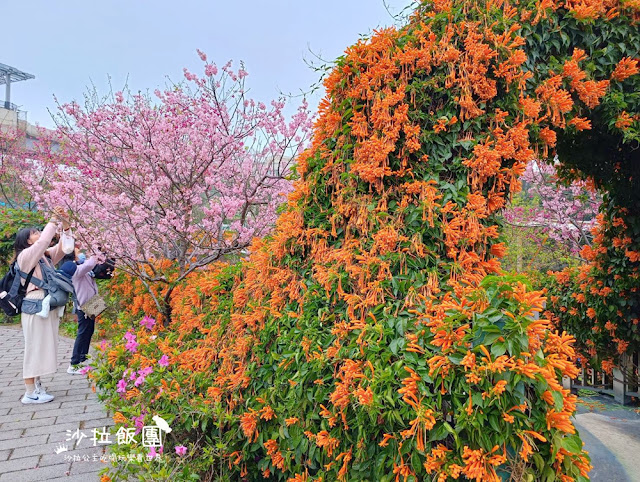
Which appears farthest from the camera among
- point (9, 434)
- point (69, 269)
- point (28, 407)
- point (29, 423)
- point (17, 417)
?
point (69, 269)

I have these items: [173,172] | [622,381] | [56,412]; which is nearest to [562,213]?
[622,381]

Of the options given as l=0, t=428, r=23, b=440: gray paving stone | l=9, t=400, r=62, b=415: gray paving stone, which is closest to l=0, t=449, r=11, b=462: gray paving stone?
l=0, t=428, r=23, b=440: gray paving stone

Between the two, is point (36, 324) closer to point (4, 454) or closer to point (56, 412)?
point (56, 412)

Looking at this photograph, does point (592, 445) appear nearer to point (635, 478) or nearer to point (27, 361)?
point (635, 478)

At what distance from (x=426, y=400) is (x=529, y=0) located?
8.20 ft

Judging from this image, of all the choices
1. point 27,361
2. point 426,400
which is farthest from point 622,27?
point 27,361

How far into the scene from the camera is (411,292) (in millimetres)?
1987

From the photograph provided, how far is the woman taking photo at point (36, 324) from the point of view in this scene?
3.98 metres

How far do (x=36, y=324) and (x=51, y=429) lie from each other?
1090mm

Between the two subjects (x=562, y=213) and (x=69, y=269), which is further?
(x=562, y=213)

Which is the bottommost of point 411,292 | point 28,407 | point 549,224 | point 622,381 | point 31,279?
point 28,407

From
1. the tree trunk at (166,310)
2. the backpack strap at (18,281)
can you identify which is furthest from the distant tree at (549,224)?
the backpack strap at (18,281)

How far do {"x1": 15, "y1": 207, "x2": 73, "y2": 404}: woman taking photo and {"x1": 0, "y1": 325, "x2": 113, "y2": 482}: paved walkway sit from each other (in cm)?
25

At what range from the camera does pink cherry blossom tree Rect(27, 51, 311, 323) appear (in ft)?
14.4
